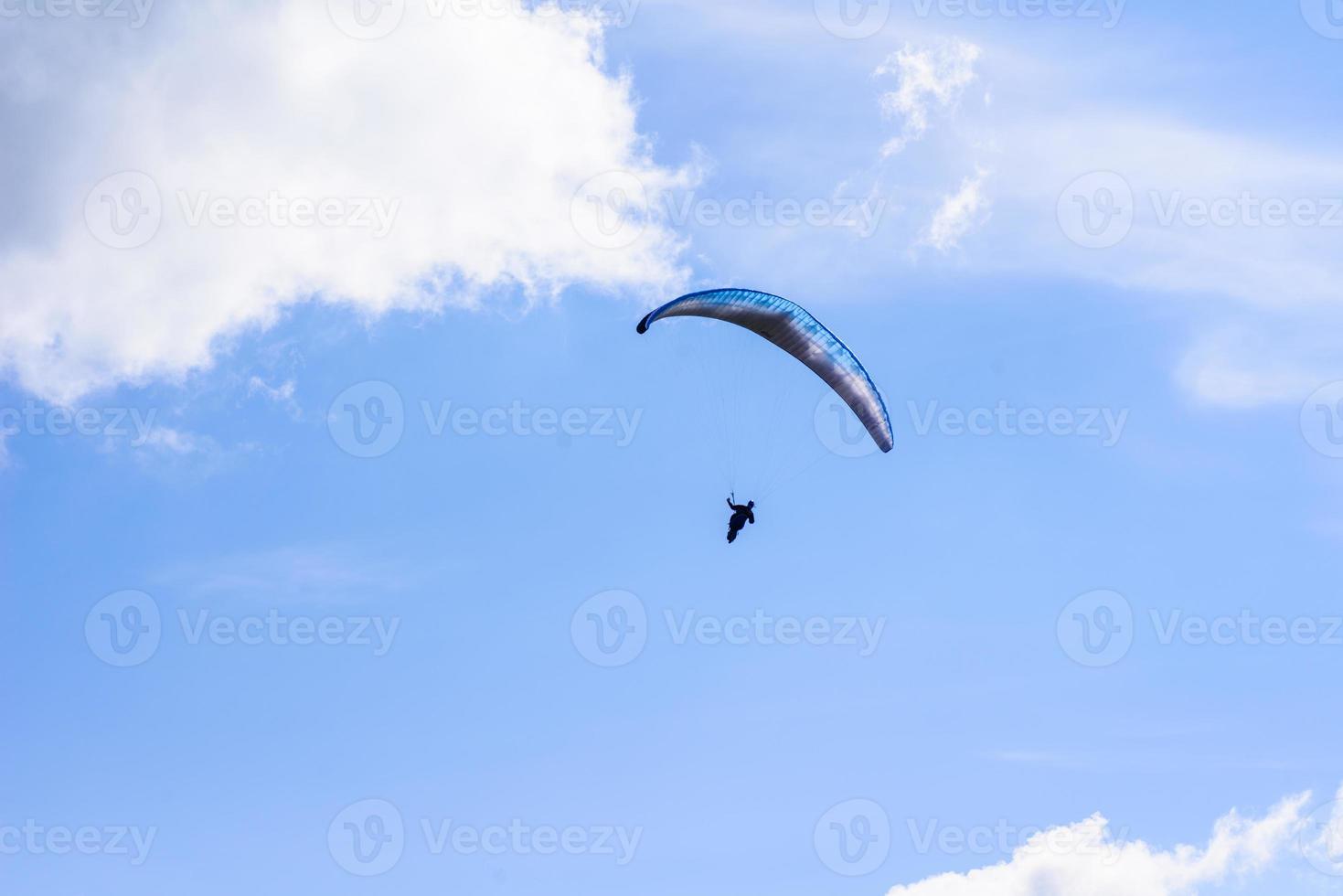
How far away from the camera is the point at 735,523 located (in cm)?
6981

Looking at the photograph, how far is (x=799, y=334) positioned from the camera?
67.1 meters

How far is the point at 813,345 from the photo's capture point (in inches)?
2667

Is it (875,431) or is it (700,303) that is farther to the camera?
(875,431)

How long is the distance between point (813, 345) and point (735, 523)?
28.1 feet

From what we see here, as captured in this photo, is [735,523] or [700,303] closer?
[700,303]

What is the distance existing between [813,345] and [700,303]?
5.64 meters

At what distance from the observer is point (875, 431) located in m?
69.8

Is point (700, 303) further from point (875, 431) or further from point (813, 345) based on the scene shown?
point (875, 431)

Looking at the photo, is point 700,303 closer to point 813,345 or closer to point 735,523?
point 813,345

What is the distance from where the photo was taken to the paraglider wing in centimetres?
6494

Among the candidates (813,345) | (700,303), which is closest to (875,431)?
(813,345)

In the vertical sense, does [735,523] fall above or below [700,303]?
below

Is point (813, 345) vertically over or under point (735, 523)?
over

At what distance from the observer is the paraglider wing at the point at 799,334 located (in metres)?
64.9
